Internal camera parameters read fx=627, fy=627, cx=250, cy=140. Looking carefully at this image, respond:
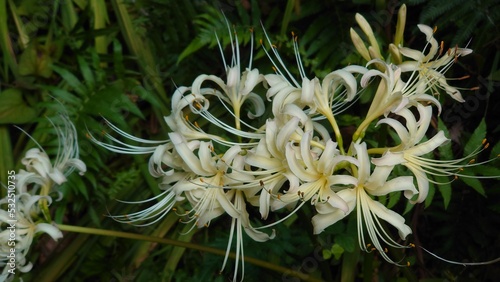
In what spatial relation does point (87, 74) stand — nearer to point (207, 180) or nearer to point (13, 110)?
point (13, 110)

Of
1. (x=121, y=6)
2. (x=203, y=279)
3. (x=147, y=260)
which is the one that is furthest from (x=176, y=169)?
(x=121, y=6)

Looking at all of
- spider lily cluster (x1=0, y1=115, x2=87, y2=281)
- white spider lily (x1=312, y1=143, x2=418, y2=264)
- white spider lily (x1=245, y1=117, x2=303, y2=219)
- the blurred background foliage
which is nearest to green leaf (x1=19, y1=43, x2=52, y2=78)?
the blurred background foliage

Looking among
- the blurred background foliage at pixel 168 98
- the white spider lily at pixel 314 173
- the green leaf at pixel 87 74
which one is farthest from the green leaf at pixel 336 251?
the green leaf at pixel 87 74

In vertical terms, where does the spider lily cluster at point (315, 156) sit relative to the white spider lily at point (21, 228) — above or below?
above

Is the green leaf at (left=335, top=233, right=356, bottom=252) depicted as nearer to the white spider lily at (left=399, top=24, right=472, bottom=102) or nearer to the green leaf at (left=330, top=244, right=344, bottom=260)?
the green leaf at (left=330, top=244, right=344, bottom=260)

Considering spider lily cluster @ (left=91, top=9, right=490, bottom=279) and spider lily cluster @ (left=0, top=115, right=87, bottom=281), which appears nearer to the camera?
spider lily cluster @ (left=91, top=9, right=490, bottom=279)

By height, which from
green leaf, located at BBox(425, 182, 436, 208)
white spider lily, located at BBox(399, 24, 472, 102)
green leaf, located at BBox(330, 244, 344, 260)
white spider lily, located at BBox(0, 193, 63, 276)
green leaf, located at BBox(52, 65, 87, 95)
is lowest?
green leaf, located at BBox(330, 244, 344, 260)

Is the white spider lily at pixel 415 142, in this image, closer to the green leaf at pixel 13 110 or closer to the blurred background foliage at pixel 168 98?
the blurred background foliage at pixel 168 98

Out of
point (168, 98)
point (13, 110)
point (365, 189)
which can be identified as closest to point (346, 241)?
point (365, 189)
